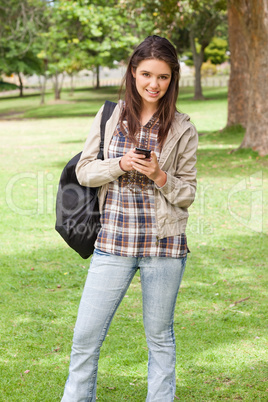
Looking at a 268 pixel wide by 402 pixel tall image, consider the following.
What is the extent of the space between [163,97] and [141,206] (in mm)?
559

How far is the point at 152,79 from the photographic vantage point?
272cm

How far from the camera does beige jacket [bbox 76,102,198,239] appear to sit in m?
2.69

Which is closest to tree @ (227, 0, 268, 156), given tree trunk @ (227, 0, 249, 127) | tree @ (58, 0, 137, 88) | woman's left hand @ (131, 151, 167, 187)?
tree trunk @ (227, 0, 249, 127)

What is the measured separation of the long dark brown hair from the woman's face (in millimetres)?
27

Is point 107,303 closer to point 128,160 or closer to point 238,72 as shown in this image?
point 128,160

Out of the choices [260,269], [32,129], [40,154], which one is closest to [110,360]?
[260,269]

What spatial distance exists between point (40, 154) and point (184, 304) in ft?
36.6

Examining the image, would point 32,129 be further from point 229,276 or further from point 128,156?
point 128,156

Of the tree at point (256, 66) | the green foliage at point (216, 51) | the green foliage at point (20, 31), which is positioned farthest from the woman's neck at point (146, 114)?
the green foliage at point (216, 51)

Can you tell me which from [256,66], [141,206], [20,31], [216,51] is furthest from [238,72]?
[216,51]

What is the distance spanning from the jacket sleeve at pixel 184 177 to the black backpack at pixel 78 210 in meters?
0.39

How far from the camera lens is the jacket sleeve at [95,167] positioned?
8.72 ft

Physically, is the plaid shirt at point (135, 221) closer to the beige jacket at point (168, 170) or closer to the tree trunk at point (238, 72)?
the beige jacket at point (168, 170)

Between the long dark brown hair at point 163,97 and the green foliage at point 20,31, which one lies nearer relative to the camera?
the long dark brown hair at point 163,97
